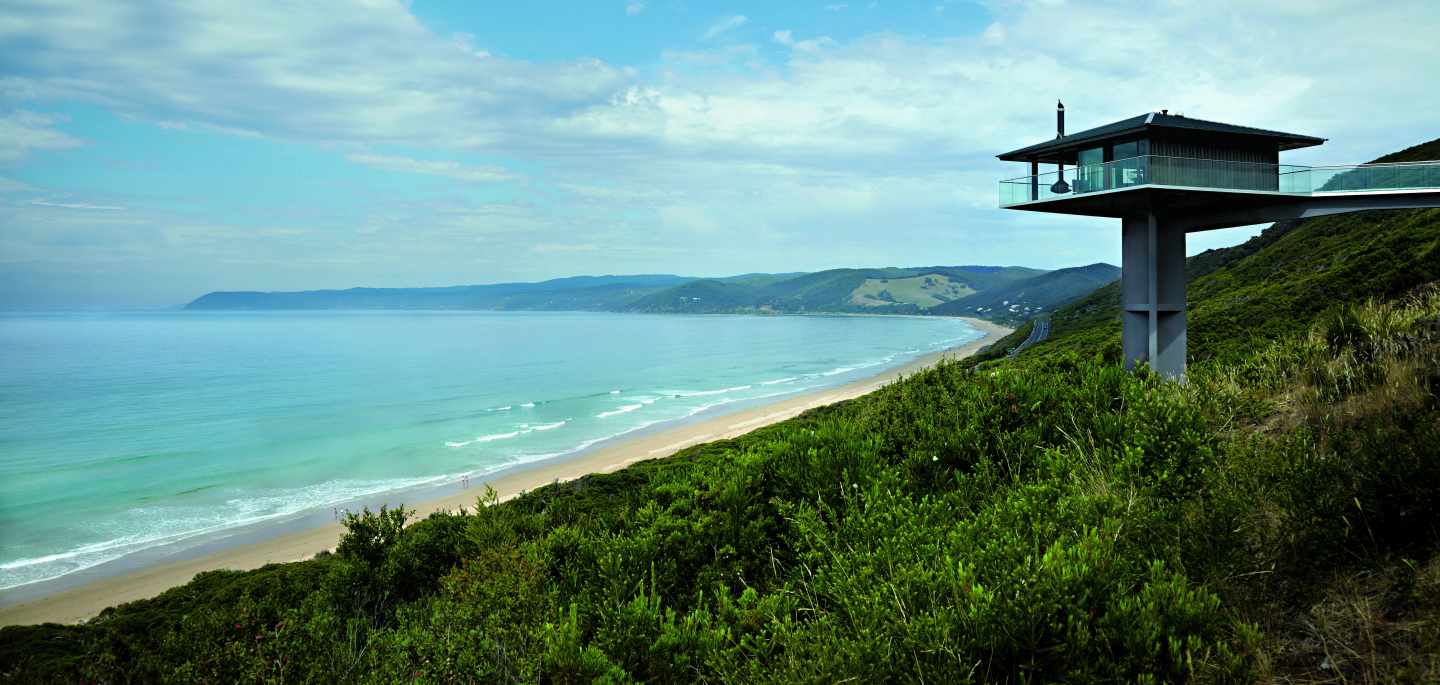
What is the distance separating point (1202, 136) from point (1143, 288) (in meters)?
4.79

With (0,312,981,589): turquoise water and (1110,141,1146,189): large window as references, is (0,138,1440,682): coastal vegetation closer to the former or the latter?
(1110,141,1146,189): large window

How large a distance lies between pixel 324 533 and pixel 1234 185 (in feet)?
115

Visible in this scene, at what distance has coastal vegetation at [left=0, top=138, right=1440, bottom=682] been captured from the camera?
4.48 metres

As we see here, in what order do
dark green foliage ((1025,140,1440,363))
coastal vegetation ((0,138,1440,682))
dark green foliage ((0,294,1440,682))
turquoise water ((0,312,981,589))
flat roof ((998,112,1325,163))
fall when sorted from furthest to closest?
turquoise water ((0,312,981,589)), dark green foliage ((1025,140,1440,363)), flat roof ((998,112,1325,163)), dark green foliage ((0,294,1440,682)), coastal vegetation ((0,138,1440,682))

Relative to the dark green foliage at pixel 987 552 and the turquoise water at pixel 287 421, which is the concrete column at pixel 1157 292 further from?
the turquoise water at pixel 287 421

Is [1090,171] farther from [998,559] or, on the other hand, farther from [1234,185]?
[998,559]

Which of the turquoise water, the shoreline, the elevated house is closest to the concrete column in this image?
the elevated house

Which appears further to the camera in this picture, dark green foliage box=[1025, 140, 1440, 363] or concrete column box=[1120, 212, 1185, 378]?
dark green foliage box=[1025, 140, 1440, 363]

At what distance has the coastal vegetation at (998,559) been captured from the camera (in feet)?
14.7

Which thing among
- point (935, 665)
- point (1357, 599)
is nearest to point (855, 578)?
point (935, 665)

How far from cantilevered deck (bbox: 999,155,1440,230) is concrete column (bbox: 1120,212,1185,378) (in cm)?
80

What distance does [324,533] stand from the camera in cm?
3153

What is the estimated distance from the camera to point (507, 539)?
11.7 m

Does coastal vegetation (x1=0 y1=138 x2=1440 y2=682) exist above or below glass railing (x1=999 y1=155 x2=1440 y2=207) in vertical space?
below
